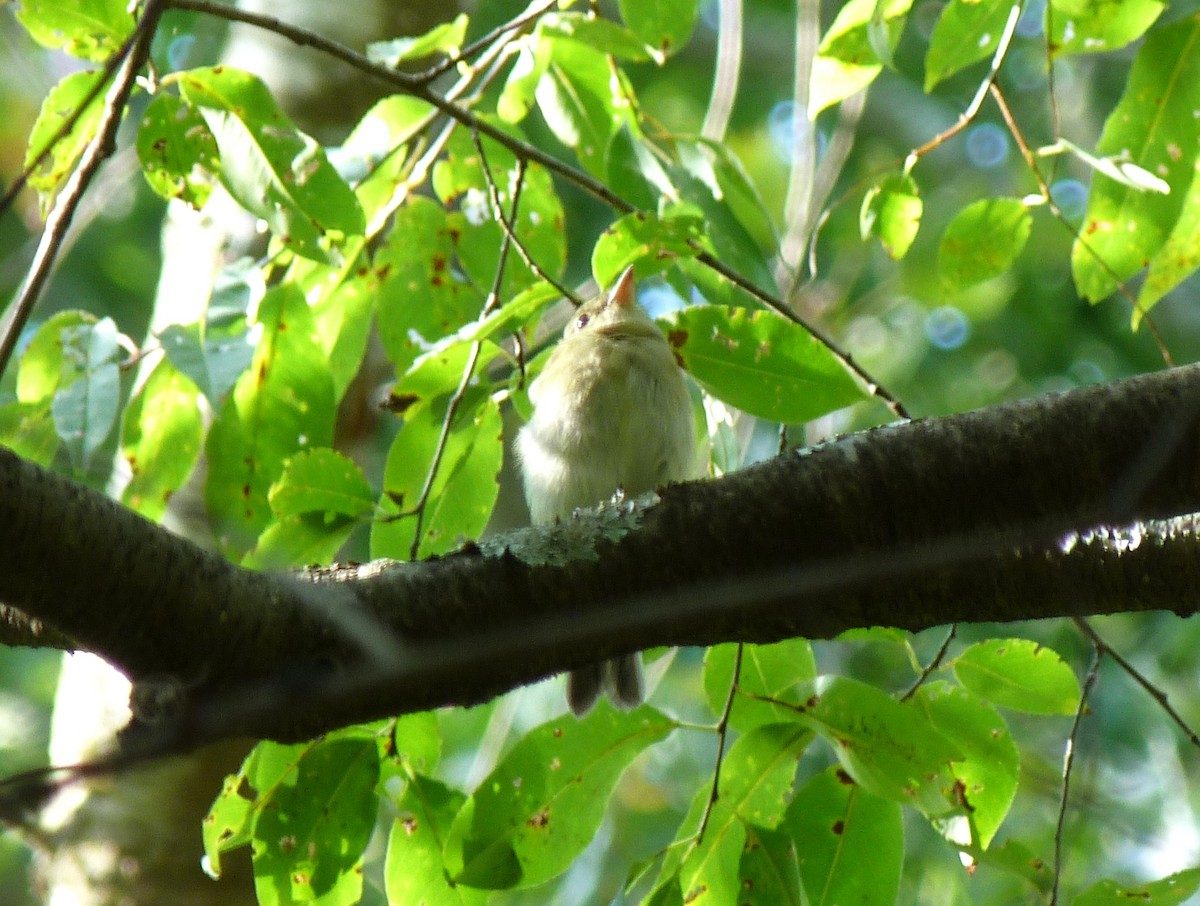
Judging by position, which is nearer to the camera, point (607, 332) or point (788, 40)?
point (607, 332)

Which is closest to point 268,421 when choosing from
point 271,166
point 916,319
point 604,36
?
point 271,166

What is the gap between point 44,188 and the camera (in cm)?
203

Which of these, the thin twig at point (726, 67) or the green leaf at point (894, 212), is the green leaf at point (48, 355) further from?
the thin twig at point (726, 67)

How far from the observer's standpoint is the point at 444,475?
2193 mm

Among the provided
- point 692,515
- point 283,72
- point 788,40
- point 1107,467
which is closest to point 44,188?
point 692,515

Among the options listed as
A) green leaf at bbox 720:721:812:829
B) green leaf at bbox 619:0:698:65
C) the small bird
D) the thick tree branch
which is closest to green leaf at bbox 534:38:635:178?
green leaf at bbox 619:0:698:65

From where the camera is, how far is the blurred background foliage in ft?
17.6

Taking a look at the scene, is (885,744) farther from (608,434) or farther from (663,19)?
(608,434)

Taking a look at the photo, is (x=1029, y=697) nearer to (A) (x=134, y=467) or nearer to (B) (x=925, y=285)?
(A) (x=134, y=467)

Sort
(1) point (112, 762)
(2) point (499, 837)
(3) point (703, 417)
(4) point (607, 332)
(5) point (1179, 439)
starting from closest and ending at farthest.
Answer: (1) point (112, 762), (5) point (1179, 439), (2) point (499, 837), (3) point (703, 417), (4) point (607, 332)

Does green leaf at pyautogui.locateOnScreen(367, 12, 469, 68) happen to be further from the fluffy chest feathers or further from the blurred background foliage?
the blurred background foliage

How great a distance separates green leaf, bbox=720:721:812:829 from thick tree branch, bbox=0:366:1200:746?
262 mm

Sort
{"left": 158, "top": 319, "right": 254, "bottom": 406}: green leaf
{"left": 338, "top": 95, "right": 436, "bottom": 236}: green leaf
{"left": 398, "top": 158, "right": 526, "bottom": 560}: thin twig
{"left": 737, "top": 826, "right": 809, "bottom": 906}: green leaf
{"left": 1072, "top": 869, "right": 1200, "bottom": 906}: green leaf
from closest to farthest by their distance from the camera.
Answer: {"left": 1072, "top": 869, "right": 1200, "bottom": 906}: green leaf
{"left": 737, "top": 826, "right": 809, "bottom": 906}: green leaf
{"left": 158, "top": 319, "right": 254, "bottom": 406}: green leaf
{"left": 398, "top": 158, "right": 526, "bottom": 560}: thin twig
{"left": 338, "top": 95, "right": 436, "bottom": 236}: green leaf

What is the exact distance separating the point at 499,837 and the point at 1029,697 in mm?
861
